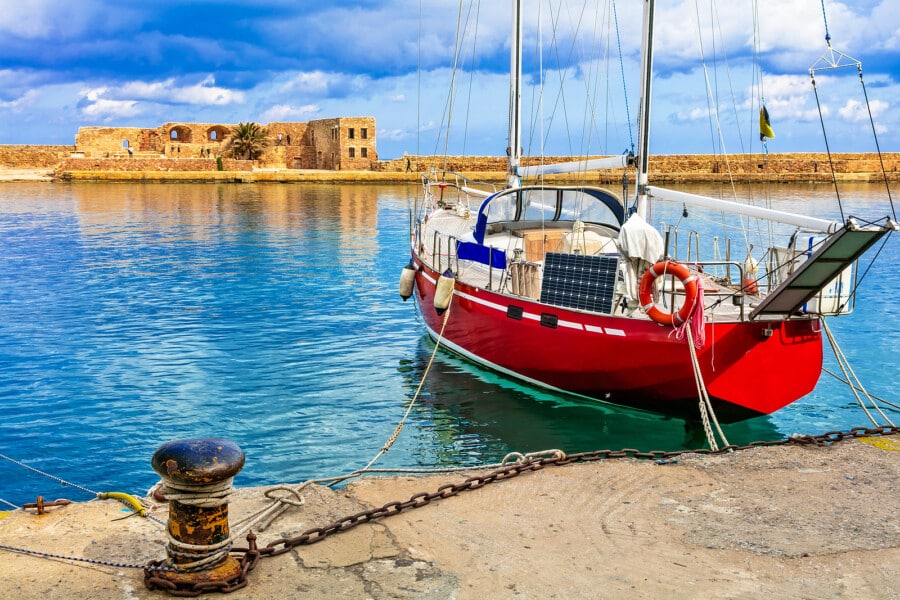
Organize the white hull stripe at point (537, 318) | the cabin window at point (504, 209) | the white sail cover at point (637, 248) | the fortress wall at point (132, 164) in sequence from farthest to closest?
the fortress wall at point (132, 164)
the cabin window at point (504, 209)
the white hull stripe at point (537, 318)
the white sail cover at point (637, 248)

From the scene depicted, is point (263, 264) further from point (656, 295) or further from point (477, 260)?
point (656, 295)

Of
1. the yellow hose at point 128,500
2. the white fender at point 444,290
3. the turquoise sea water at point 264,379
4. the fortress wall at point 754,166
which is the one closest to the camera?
the yellow hose at point 128,500

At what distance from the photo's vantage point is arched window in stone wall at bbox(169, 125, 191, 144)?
70875 mm

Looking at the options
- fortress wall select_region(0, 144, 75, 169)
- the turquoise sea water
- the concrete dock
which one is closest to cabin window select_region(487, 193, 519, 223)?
the turquoise sea water

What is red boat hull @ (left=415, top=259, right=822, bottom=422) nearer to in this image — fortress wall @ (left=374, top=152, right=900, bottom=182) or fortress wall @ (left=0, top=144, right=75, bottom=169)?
fortress wall @ (left=374, top=152, right=900, bottom=182)

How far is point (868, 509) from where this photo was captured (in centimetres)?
535

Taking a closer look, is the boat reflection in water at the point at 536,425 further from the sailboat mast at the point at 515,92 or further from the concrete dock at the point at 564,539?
the sailboat mast at the point at 515,92

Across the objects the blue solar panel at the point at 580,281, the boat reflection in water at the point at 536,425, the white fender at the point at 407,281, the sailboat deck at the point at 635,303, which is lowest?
the boat reflection in water at the point at 536,425

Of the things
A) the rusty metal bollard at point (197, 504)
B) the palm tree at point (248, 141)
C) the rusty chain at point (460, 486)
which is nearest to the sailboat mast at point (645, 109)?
the rusty chain at point (460, 486)

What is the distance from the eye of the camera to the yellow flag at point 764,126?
9688 millimetres

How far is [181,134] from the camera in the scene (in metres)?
71.4

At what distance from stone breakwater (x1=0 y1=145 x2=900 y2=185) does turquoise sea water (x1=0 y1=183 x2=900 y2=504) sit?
40.5 meters

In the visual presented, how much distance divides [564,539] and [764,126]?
254 inches

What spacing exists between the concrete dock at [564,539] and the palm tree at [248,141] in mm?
66008
